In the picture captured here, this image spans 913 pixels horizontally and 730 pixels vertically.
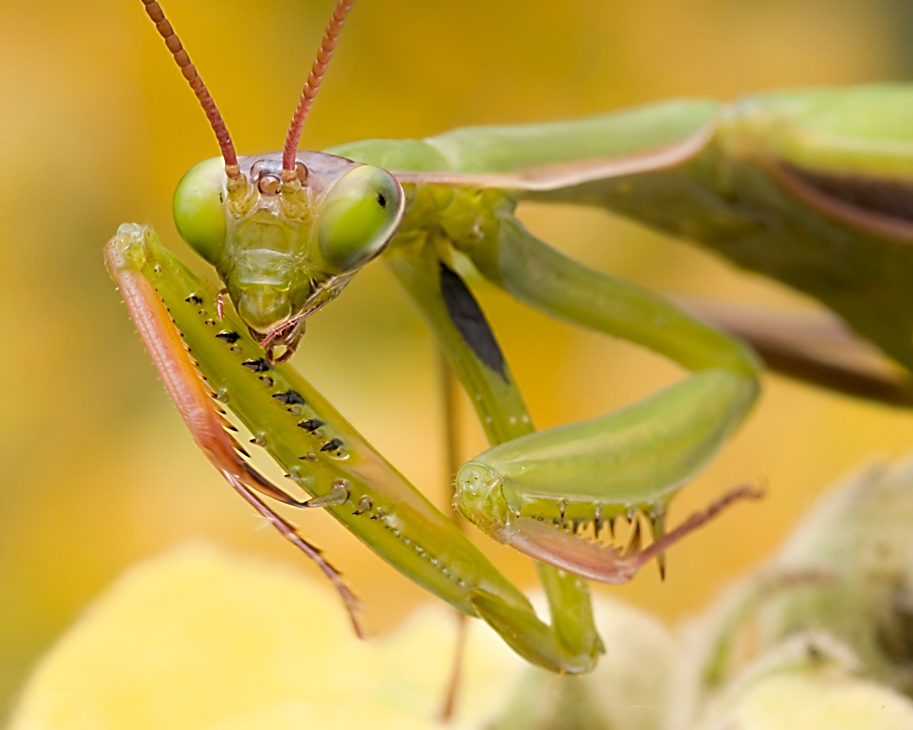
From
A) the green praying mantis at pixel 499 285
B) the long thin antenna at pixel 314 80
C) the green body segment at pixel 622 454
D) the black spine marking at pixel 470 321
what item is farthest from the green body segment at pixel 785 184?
the long thin antenna at pixel 314 80

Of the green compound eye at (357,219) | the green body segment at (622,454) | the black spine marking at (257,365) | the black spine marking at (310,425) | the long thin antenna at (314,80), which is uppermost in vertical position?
the long thin antenna at (314,80)

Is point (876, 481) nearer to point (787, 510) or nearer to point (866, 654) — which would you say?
point (866, 654)

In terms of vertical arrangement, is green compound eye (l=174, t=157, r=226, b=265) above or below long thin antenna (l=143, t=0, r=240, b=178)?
below

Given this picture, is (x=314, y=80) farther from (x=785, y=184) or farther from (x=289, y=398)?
(x=785, y=184)

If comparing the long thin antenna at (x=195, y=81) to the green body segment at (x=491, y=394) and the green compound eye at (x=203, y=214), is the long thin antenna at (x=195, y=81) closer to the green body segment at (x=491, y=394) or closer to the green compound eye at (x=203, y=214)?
the green compound eye at (x=203, y=214)

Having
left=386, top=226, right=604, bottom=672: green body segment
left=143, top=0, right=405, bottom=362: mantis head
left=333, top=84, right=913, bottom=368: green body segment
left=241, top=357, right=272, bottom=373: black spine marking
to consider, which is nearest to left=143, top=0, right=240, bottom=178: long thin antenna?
left=143, top=0, right=405, bottom=362: mantis head

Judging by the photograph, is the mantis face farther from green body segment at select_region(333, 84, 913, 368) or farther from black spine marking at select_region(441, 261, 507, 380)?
green body segment at select_region(333, 84, 913, 368)

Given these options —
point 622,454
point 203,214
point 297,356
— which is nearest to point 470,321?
point 622,454

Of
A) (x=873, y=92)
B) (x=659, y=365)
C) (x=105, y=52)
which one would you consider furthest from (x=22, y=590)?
(x=873, y=92)
